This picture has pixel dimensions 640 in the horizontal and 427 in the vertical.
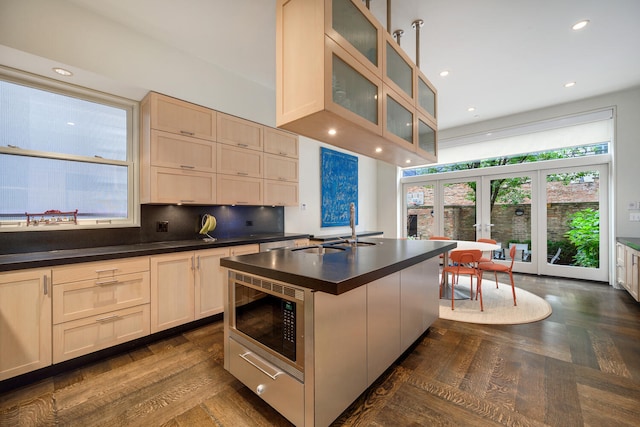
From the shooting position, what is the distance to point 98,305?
204 cm

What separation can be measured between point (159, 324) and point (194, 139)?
1898mm

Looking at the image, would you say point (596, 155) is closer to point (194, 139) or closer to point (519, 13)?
point (519, 13)

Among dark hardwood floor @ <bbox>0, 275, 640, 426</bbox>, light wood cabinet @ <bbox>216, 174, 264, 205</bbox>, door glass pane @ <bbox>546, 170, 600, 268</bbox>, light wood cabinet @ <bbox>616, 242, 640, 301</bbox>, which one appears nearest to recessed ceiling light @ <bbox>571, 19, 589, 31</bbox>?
Answer: light wood cabinet @ <bbox>616, 242, 640, 301</bbox>

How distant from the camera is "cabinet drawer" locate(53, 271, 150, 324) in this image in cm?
188

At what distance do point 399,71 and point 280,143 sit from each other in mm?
1938

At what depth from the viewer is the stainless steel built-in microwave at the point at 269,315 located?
1.26 m

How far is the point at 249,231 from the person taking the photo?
3.65m

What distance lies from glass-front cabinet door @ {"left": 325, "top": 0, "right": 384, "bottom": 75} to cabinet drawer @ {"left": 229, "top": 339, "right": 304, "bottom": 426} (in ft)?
6.21

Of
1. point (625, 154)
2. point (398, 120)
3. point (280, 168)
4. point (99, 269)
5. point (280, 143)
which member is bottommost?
point (99, 269)

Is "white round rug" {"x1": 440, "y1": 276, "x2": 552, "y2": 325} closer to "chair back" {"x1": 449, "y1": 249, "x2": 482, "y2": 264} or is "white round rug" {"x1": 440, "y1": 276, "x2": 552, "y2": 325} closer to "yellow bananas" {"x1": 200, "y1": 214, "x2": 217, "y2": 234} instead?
"chair back" {"x1": 449, "y1": 249, "x2": 482, "y2": 264}

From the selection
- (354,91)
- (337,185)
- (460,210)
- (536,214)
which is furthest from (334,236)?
(536,214)

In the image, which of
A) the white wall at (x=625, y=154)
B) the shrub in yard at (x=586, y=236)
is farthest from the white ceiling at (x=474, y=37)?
the shrub in yard at (x=586, y=236)

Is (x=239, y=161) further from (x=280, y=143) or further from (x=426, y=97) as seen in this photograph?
(x=426, y=97)

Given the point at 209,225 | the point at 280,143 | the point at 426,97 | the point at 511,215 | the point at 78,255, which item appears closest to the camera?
the point at 78,255
